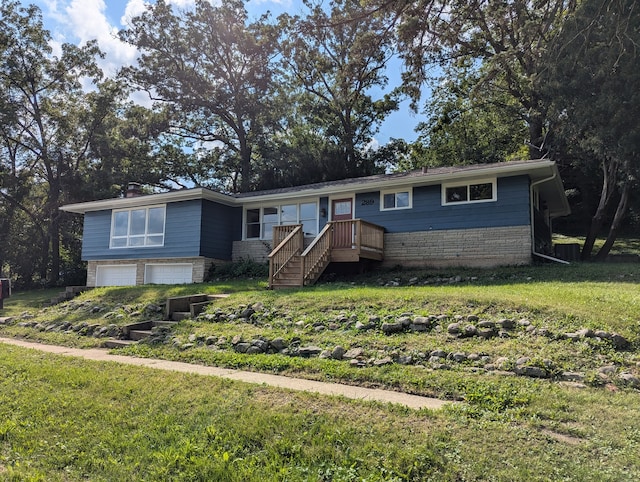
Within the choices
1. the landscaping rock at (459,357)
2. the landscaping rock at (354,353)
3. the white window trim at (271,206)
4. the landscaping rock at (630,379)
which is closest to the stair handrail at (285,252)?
the white window trim at (271,206)

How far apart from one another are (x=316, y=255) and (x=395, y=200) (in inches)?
150

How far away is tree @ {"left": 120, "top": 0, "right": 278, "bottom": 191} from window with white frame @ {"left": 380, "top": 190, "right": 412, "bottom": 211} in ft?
52.2

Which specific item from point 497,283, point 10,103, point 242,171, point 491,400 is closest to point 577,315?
point 491,400

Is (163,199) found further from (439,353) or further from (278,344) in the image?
(439,353)

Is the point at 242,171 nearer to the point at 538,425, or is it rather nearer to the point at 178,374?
the point at 178,374

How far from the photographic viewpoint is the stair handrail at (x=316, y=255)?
1287 centimetres

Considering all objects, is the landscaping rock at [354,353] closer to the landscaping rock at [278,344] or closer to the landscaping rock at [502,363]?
the landscaping rock at [278,344]

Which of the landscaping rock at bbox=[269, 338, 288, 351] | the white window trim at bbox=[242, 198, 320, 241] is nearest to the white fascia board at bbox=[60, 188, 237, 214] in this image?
the white window trim at bbox=[242, 198, 320, 241]

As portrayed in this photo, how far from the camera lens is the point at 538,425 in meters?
3.85

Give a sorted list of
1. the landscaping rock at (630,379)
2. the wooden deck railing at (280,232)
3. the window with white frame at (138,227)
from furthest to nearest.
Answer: the window with white frame at (138,227)
the wooden deck railing at (280,232)
the landscaping rock at (630,379)

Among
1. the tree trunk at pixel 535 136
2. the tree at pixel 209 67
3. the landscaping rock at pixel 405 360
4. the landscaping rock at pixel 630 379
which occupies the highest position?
the tree at pixel 209 67

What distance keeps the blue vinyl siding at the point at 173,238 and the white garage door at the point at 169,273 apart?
570mm

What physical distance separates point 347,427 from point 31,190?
33419 mm

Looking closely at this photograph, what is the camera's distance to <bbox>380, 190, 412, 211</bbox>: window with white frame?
595 inches
